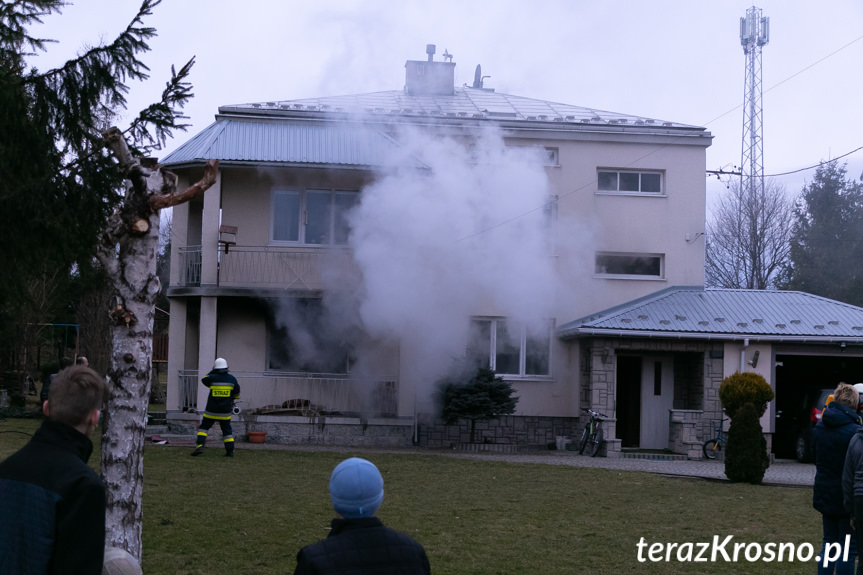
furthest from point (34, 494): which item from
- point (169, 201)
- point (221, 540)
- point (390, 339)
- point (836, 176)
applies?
point (836, 176)

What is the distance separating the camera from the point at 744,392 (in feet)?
58.6

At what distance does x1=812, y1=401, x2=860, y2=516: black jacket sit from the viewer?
7.10m

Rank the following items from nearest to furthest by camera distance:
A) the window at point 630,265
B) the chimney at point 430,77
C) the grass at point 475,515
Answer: the grass at point 475,515, the window at point 630,265, the chimney at point 430,77

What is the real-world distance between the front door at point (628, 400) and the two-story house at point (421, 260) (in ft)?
0.23

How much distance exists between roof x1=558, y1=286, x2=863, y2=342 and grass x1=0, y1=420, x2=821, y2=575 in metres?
5.09

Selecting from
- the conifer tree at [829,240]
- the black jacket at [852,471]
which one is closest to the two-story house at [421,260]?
the black jacket at [852,471]

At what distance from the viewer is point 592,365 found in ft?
65.3

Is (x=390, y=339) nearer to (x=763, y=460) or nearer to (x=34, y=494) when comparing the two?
(x=763, y=460)

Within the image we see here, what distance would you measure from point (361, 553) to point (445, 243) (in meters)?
16.7

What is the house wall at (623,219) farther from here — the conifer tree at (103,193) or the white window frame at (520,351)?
the conifer tree at (103,193)

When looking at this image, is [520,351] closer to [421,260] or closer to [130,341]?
[421,260]

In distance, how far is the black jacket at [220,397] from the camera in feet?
51.5

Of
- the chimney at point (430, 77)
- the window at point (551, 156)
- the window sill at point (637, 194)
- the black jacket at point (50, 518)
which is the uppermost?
the chimney at point (430, 77)

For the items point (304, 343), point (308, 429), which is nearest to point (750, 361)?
point (308, 429)
